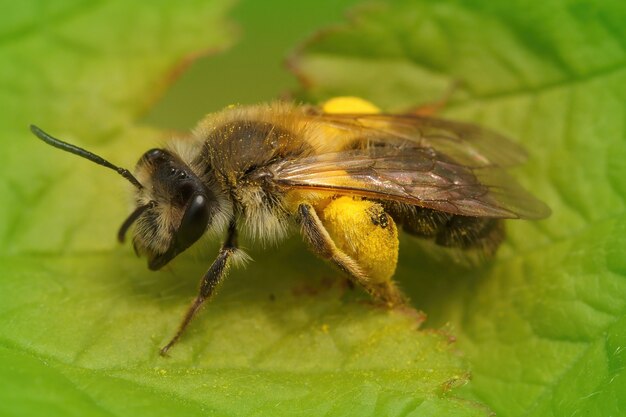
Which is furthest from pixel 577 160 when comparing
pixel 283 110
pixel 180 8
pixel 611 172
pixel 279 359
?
pixel 180 8

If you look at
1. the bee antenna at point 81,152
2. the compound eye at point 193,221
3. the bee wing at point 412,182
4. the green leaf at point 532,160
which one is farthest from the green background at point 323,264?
the bee antenna at point 81,152

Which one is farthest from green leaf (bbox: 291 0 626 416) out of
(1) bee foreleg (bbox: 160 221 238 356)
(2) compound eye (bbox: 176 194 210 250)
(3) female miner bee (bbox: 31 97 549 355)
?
(2) compound eye (bbox: 176 194 210 250)

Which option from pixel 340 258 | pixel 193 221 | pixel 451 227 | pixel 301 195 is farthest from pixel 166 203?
pixel 451 227

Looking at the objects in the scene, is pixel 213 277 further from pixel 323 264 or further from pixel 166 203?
pixel 323 264

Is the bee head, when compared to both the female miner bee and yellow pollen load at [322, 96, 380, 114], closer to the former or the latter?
the female miner bee

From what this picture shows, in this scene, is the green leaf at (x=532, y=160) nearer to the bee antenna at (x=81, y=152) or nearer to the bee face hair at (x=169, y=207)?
the bee face hair at (x=169, y=207)

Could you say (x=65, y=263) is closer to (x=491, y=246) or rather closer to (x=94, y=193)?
(x=94, y=193)

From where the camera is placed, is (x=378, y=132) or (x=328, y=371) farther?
(x=378, y=132)
